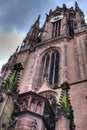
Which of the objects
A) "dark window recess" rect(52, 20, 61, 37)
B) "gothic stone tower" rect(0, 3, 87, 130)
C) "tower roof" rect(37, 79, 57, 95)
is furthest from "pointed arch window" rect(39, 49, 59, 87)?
"dark window recess" rect(52, 20, 61, 37)

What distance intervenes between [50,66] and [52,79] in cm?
195

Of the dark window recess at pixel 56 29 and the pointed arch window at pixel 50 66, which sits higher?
the dark window recess at pixel 56 29

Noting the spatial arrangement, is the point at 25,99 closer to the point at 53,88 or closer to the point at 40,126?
the point at 40,126

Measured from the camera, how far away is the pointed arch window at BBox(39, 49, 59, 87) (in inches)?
632

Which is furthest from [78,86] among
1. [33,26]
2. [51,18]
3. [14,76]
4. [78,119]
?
[51,18]

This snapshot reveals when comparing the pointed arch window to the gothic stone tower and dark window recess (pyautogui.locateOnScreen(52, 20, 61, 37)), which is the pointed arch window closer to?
the gothic stone tower

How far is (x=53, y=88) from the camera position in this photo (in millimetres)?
14367

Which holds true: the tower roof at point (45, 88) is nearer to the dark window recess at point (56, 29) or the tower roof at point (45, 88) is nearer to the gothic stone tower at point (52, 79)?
the gothic stone tower at point (52, 79)

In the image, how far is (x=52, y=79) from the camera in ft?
52.4

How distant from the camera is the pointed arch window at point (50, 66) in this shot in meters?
16.1

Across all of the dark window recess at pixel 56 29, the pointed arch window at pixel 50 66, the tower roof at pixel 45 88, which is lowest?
the tower roof at pixel 45 88

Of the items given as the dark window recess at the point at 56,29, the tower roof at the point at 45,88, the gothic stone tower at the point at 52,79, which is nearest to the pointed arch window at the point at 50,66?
the gothic stone tower at the point at 52,79

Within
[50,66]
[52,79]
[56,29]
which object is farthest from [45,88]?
[56,29]

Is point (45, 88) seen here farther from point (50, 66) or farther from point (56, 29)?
point (56, 29)
